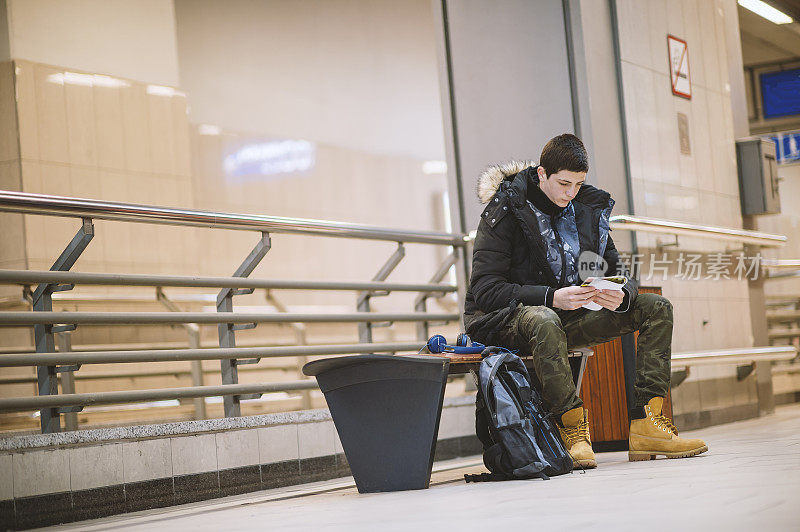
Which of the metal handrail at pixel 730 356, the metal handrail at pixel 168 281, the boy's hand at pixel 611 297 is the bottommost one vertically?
the metal handrail at pixel 730 356

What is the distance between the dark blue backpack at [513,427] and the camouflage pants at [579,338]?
88 millimetres

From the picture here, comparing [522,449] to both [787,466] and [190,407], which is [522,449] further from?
[190,407]

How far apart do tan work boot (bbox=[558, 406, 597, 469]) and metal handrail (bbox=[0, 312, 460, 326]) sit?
1467mm

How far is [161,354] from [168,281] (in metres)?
0.34

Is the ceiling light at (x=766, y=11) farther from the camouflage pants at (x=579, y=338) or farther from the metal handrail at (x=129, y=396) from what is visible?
the metal handrail at (x=129, y=396)

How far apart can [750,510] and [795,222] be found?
6388 millimetres

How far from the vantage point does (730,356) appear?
6.21m

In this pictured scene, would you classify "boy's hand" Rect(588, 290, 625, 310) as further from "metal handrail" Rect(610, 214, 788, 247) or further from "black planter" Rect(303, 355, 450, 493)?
"metal handrail" Rect(610, 214, 788, 247)

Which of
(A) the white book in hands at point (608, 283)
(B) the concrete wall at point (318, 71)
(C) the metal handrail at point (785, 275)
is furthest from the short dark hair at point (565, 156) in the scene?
(B) the concrete wall at point (318, 71)

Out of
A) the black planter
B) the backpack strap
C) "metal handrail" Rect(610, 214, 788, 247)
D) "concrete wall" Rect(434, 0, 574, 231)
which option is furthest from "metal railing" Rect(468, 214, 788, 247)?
the black planter

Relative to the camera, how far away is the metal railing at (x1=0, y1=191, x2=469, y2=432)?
3713mm

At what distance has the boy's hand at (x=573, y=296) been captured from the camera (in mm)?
3800

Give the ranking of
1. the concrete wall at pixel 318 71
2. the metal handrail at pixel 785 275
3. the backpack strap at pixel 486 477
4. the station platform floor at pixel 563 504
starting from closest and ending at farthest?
1. the station platform floor at pixel 563 504
2. the backpack strap at pixel 486 477
3. the metal handrail at pixel 785 275
4. the concrete wall at pixel 318 71

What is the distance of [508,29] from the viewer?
19.1ft
